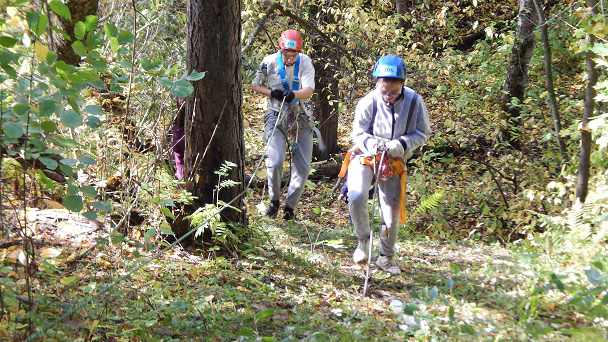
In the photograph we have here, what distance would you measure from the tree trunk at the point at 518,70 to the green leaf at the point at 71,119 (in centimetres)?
953

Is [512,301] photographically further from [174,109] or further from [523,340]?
[174,109]

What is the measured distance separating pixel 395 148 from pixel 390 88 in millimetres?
593

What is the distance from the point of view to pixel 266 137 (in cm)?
724

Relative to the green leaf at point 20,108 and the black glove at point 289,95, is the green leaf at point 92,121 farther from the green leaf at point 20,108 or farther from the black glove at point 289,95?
the black glove at point 289,95

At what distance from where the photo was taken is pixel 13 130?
282 cm

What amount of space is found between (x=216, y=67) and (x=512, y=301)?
3.28 meters

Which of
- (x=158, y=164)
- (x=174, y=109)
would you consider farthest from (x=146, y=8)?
(x=158, y=164)

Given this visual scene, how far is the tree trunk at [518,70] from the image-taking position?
36.7 ft

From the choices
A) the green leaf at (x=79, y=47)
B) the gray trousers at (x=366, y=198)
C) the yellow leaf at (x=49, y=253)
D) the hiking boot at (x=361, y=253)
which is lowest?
the hiking boot at (x=361, y=253)

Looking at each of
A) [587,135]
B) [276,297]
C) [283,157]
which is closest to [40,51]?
[276,297]

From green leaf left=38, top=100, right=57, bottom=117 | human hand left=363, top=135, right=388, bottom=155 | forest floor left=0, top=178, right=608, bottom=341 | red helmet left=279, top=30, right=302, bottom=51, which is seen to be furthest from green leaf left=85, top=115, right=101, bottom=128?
red helmet left=279, top=30, right=302, bottom=51

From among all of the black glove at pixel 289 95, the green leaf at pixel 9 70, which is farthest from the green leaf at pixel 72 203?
the black glove at pixel 289 95

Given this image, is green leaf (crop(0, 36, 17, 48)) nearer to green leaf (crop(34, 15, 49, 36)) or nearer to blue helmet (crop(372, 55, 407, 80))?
green leaf (crop(34, 15, 49, 36))

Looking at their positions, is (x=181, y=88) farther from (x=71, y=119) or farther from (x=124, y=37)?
(x=71, y=119)
